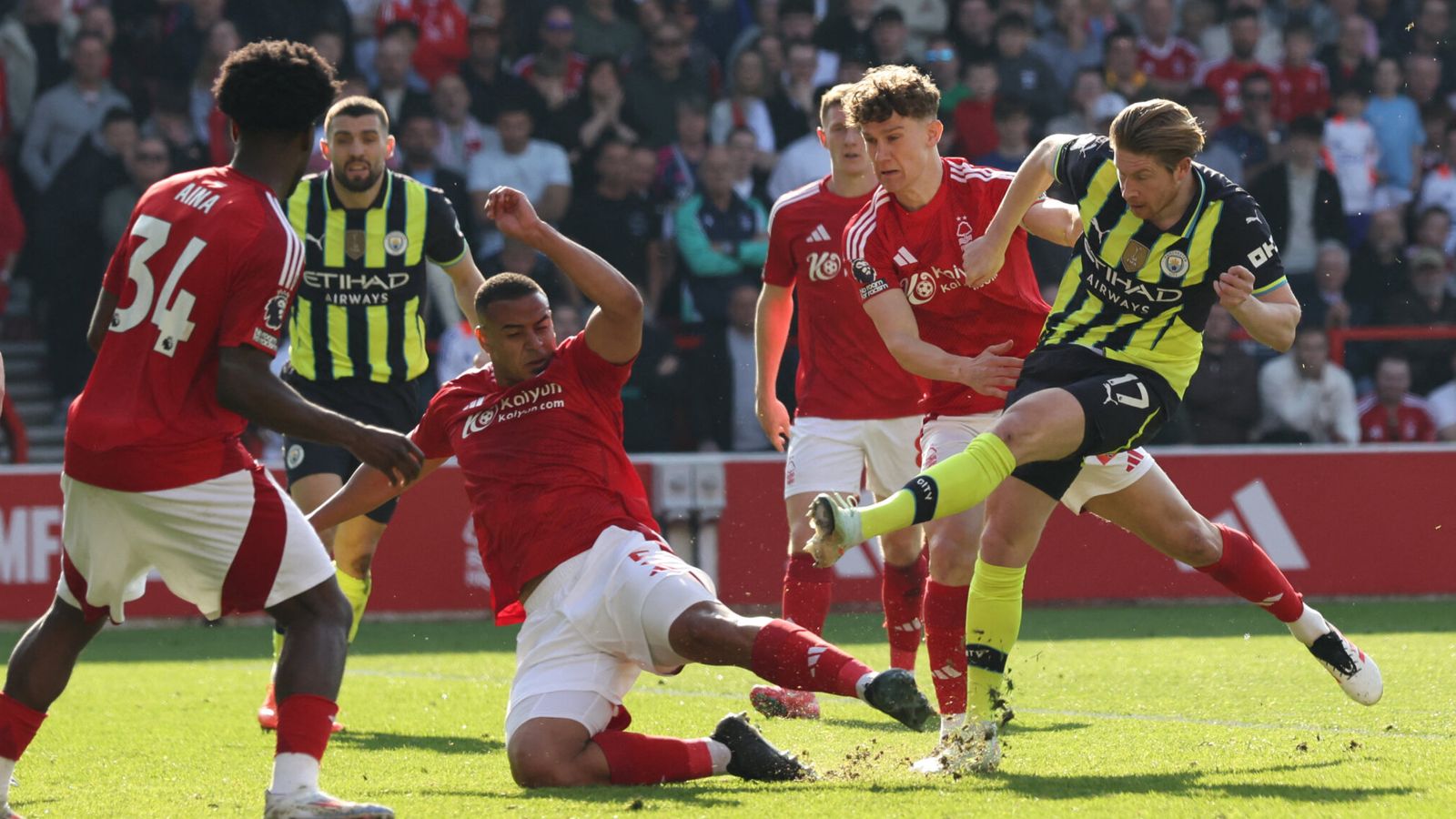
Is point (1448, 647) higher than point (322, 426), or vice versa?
point (322, 426)

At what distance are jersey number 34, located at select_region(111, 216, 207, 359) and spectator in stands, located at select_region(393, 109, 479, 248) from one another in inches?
337

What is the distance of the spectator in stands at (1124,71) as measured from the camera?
14.4m

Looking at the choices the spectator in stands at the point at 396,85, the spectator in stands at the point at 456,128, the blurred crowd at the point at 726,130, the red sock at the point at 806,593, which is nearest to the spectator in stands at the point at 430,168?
the blurred crowd at the point at 726,130

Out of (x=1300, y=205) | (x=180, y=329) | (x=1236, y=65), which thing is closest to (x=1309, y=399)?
(x=1300, y=205)

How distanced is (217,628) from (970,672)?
22.2ft

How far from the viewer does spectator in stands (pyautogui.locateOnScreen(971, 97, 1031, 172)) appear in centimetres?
1341

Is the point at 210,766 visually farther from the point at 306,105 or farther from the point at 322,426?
the point at 306,105

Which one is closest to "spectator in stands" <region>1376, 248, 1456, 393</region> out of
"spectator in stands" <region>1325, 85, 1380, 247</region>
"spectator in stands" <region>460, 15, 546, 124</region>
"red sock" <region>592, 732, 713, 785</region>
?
"spectator in stands" <region>1325, 85, 1380, 247</region>

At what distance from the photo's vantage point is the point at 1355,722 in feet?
20.5

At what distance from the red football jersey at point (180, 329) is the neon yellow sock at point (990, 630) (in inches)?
90.6

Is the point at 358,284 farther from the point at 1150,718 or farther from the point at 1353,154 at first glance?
the point at 1353,154

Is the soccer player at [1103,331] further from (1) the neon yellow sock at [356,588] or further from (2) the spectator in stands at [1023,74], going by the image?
(2) the spectator in stands at [1023,74]

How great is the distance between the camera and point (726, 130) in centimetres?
1395

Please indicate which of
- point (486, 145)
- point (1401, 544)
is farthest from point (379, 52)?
point (1401, 544)
